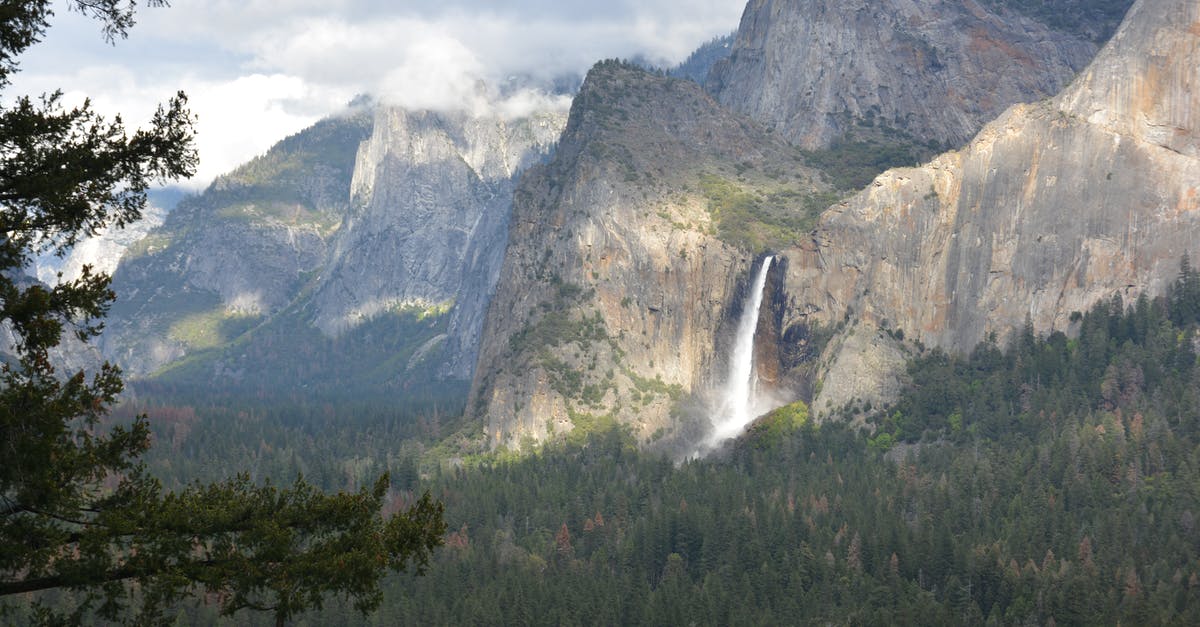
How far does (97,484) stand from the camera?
106ft

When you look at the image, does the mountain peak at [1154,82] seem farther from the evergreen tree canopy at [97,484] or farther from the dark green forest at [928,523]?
the evergreen tree canopy at [97,484]

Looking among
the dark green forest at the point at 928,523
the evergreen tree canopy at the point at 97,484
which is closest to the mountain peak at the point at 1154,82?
the dark green forest at the point at 928,523

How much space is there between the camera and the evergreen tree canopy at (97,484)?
30.7 meters

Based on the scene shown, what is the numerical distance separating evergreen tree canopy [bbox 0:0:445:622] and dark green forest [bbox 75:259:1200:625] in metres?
103

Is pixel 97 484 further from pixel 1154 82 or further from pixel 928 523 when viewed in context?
pixel 1154 82

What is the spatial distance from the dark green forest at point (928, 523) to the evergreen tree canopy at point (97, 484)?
4044 inches

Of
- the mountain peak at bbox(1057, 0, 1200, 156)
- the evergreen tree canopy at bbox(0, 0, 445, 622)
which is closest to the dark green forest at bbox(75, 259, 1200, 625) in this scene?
the mountain peak at bbox(1057, 0, 1200, 156)

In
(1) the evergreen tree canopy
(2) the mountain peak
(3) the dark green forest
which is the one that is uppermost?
(2) the mountain peak

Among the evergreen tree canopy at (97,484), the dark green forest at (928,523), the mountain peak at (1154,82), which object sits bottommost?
the dark green forest at (928,523)

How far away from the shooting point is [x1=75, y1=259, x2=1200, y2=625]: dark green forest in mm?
135000

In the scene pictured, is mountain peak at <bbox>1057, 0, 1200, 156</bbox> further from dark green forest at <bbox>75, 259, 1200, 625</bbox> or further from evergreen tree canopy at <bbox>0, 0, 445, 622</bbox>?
evergreen tree canopy at <bbox>0, 0, 445, 622</bbox>

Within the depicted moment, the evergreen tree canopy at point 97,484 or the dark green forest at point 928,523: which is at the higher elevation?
the evergreen tree canopy at point 97,484

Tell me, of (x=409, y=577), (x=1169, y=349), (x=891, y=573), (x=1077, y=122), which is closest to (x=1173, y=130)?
(x=1077, y=122)

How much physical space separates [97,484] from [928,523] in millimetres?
137219
